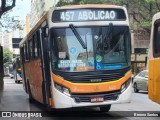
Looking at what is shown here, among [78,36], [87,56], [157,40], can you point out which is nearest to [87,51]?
[87,56]

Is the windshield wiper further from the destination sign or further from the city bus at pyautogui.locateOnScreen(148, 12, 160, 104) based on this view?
the city bus at pyautogui.locateOnScreen(148, 12, 160, 104)

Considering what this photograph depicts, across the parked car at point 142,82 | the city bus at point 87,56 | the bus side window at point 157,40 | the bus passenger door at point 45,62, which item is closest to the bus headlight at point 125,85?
the city bus at point 87,56

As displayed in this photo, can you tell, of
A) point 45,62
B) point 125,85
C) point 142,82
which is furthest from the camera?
point 142,82

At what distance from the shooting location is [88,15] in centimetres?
1255

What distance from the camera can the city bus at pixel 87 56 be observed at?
1195 cm

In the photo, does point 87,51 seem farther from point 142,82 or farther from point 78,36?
point 142,82

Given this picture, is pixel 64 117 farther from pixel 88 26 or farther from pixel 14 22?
pixel 14 22

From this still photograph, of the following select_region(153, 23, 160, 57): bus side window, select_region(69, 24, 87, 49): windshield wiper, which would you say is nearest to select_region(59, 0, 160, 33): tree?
select_region(153, 23, 160, 57): bus side window

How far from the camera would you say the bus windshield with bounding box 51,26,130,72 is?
1207 centimetres

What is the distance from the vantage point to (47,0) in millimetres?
137875

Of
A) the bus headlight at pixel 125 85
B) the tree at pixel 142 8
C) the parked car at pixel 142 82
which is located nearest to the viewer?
the bus headlight at pixel 125 85

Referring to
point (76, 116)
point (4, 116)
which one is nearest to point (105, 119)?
point (76, 116)

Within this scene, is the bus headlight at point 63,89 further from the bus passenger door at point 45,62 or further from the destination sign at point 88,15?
the destination sign at point 88,15

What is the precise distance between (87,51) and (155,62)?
2.00m
